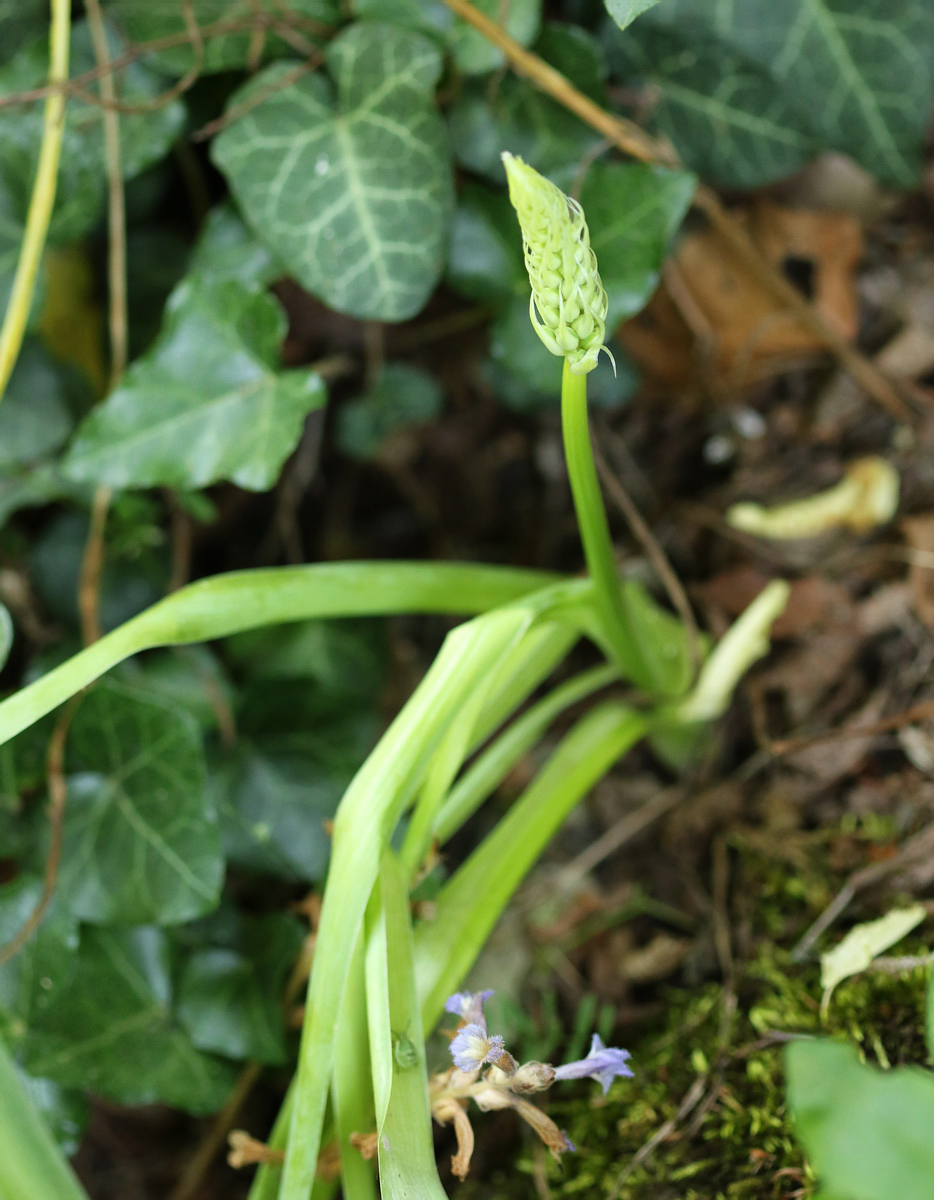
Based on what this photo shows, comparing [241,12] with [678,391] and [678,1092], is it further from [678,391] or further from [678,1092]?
[678,1092]

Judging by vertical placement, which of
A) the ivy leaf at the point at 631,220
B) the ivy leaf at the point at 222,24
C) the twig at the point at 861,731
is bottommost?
the twig at the point at 861,731

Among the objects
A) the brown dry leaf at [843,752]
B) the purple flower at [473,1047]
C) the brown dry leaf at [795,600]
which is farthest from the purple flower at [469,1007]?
the brown dry leaf at [795,600]

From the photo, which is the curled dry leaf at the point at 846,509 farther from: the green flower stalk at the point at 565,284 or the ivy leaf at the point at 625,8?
the ivy leaf at the point at 625,8

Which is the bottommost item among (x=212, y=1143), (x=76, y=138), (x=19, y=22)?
(x=212, y=1143)

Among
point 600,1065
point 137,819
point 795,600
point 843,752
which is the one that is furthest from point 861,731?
point 137,819

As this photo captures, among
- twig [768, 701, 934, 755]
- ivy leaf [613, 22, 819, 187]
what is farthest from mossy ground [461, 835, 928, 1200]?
ivy leaf [613, 22, 819, 187]

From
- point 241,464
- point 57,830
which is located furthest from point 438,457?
point 57,830

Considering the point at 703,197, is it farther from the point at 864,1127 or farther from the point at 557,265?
the point at 864,1127
